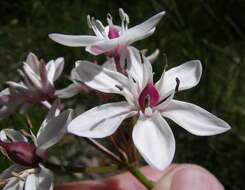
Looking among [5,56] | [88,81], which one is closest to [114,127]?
[88,81]

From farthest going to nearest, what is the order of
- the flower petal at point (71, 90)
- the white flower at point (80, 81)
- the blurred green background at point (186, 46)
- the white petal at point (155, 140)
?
the blurred green background at point (186, 46), the flower petal at point (71, 90), the white flower at point (80, 81), the white petal at point (155, 140)

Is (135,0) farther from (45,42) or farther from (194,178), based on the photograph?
(194,178)

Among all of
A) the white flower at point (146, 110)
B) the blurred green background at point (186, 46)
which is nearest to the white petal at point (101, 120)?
the white flower at point (146, 110)

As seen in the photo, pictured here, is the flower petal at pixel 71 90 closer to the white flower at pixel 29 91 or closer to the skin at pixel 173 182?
the white flower at pixel 29 91

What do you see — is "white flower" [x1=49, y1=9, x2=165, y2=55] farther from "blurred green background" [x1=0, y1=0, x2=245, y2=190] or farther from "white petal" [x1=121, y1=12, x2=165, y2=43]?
"blurred green background" [x1=0, y1=0, x2=245, y2=190]

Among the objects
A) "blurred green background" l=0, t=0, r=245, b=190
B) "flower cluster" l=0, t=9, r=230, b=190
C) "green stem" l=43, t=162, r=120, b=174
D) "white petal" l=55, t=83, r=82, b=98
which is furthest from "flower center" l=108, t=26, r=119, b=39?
"blurred green background" l=0, t=0, r=245, b=190

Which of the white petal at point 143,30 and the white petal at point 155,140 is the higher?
the white petal at point 143,30
